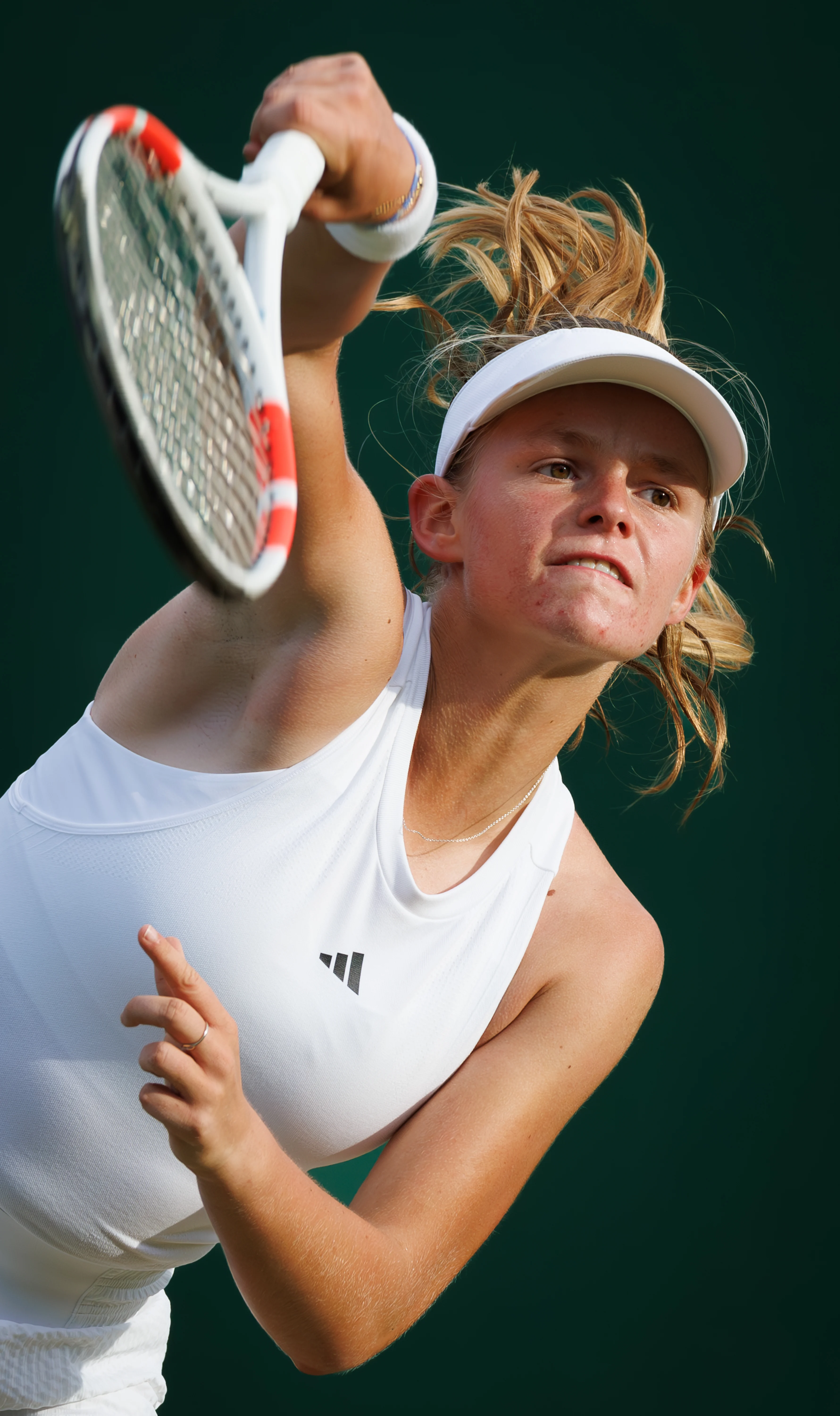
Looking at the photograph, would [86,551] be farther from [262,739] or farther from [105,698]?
[262,739]

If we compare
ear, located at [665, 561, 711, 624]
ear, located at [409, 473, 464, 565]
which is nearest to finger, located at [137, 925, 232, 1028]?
ear, located at [409, 473, 464, 565]

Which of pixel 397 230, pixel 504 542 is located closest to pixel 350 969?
pixel 504 542

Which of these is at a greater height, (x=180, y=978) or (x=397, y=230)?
(x=397, y=230)

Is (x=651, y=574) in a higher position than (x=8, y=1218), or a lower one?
higher

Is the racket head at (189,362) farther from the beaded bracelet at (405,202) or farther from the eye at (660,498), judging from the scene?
the eye at (660,498)

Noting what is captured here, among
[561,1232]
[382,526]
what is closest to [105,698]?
[382,526]

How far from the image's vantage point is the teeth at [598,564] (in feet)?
4.04

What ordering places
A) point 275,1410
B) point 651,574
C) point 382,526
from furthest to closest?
point 275,1410, point 651,574, point 382,526

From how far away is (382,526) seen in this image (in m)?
1.13

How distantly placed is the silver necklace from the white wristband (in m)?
0.56

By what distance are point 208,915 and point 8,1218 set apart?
0.41m

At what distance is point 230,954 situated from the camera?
1188 millimetres

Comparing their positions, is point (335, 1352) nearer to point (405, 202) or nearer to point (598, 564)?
point (598, 564)

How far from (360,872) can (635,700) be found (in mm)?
1511
